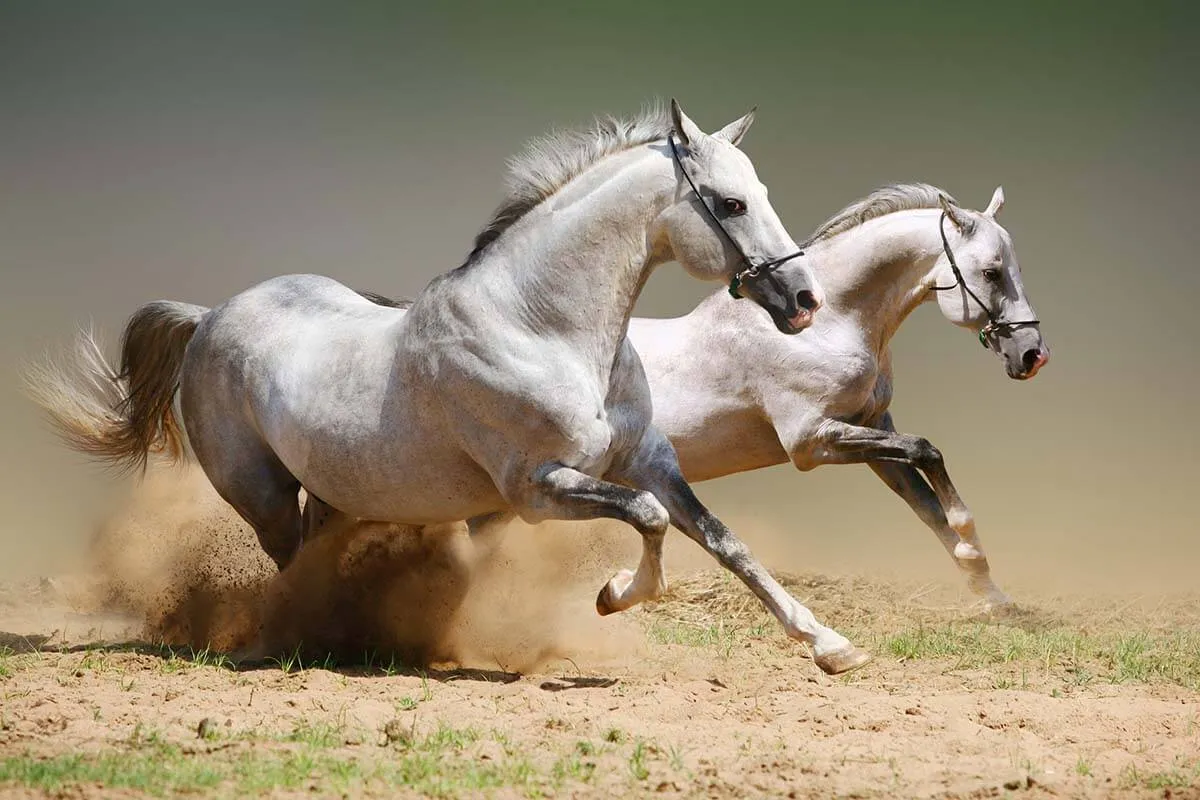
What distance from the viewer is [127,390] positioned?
597 centimetres

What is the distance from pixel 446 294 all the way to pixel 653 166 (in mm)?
838

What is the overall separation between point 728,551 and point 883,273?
2.21 m

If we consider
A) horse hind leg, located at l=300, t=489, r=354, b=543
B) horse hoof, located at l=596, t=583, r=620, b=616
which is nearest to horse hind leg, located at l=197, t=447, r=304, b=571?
horse hind leg, located at l=300, t=489, r=354, b=543

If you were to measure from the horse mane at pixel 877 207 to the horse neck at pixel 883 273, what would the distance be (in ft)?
0.41

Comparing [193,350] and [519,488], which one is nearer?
[519,488]

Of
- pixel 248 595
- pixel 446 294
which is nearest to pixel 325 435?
pixel 446 294

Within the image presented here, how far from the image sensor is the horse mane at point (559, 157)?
183 inches

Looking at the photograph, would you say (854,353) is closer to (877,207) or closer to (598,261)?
(877,207)

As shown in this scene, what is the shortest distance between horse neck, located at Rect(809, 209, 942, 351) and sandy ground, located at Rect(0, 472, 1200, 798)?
1454mm

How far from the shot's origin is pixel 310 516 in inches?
220

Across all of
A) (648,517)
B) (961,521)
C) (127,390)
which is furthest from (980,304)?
(127,390)

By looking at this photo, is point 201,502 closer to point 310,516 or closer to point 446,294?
point 310,516

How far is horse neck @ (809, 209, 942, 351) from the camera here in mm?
6137

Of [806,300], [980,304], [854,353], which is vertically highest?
[980,304]
